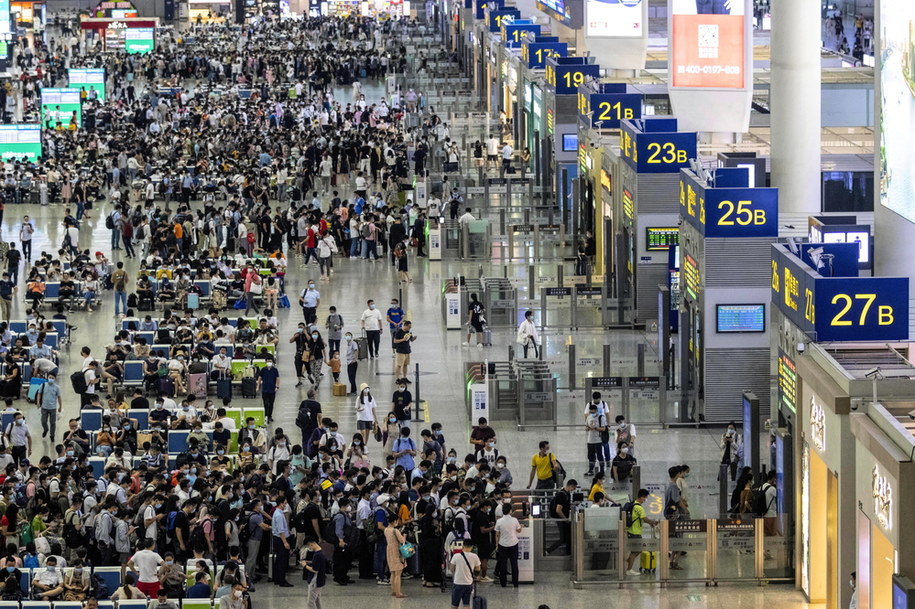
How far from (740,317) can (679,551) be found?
7280 millimetres

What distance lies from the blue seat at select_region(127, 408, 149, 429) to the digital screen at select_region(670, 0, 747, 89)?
1240cm

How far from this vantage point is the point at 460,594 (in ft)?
68.8

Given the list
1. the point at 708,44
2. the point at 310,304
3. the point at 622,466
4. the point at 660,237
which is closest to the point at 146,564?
the point at 622,466

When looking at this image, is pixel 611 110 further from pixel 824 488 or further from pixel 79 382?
pixel 824 488

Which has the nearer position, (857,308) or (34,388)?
(857,308)

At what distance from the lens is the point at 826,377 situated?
20.3 m

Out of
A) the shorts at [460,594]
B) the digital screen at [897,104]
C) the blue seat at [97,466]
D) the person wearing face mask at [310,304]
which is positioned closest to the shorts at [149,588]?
the shorts at [460,594]

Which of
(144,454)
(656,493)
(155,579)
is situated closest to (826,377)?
(656,493)

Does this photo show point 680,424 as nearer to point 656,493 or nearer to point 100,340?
point 656,493

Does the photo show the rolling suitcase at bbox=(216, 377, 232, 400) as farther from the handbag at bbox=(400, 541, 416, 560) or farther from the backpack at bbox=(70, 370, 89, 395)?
the handbag at bbox=(400, 541, 416, 560)

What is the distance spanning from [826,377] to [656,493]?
5035 mm

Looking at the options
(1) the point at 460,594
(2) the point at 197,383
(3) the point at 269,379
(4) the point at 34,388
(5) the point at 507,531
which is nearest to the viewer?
(1) the point at 460,594

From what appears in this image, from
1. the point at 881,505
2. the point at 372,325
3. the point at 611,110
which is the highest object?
the point at 611,110

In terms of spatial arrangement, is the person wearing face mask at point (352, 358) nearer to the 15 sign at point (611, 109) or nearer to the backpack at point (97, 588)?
the backpack at point (97, 588)
